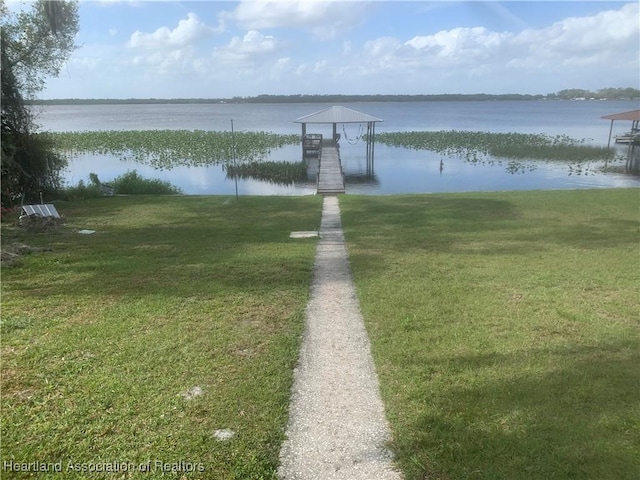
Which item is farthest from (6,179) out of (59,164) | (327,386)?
(327,386)

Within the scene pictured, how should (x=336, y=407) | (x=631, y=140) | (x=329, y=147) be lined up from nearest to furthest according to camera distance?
1. (x=336, y=407)
2. (x=329, y=147)
3. (x=631, y=140)

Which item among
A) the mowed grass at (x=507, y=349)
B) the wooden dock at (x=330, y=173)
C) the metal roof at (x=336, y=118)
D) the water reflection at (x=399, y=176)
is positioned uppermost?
the metal roof at (x=336, y=118)

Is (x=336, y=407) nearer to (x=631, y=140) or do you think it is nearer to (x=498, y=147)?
(x=498, y=147)

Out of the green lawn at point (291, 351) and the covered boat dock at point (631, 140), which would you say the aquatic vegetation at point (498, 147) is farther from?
the green lawn at point (291, 351)

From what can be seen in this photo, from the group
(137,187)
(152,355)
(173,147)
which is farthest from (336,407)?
(173,147)

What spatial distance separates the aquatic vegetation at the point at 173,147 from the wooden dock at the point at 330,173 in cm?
581

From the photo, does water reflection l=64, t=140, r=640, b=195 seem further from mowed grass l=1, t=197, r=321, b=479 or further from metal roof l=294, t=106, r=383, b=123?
mowed grass l=1, t=197, r=321, b=479

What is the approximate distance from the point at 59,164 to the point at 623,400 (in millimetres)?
18927

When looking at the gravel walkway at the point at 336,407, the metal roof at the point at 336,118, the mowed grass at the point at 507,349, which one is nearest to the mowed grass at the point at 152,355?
the gravel walkway at the point at 336,407

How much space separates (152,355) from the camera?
4762mm

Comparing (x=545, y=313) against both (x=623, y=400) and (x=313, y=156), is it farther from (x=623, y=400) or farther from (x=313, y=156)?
(x=313, y=156)

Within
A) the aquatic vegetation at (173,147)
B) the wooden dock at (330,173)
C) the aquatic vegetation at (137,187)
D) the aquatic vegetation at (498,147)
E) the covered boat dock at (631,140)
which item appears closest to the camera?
the aquatic vegetation at (137,187)

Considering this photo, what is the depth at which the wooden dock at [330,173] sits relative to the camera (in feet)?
69.9

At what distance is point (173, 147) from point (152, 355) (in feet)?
123
